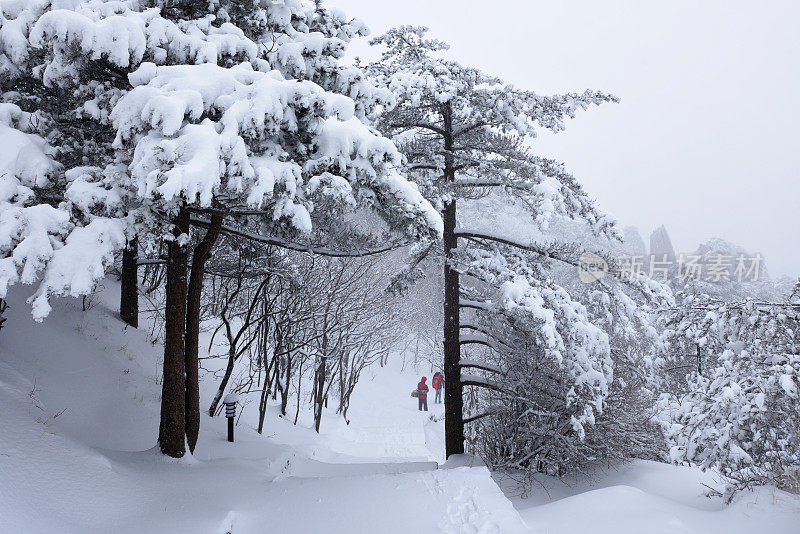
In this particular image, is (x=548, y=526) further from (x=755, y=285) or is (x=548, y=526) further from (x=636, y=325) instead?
(x=755, y=285)

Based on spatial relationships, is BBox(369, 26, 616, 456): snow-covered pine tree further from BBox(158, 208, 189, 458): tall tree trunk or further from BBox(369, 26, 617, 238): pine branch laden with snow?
BBox(158, 208, 189, 458): tall tree trunk

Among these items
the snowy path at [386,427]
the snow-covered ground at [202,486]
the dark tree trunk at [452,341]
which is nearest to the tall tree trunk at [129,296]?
the snow-covered ground at [202,486]

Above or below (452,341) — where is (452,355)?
below

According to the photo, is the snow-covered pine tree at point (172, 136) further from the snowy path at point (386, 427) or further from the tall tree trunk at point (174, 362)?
the snowy path at point (386, 427)

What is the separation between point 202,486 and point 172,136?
160 inches

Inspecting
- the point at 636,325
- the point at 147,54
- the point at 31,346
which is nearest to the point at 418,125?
the point at 147,54

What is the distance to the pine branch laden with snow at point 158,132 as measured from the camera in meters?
4.32

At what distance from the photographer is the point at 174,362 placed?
6250 mm

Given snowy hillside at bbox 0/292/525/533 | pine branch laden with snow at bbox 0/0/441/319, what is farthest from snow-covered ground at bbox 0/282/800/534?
pine branch laden with snow at bbox 0/0/441/319

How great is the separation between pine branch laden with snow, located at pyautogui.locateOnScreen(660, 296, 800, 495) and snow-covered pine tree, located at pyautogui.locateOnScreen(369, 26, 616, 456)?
1268 mm

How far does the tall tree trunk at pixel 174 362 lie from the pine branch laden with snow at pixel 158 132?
1080 mm

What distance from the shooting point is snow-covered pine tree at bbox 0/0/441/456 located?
4.32 m

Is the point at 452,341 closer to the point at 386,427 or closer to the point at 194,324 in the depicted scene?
the point at 194,324

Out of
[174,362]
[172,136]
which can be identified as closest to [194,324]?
[174,362]
